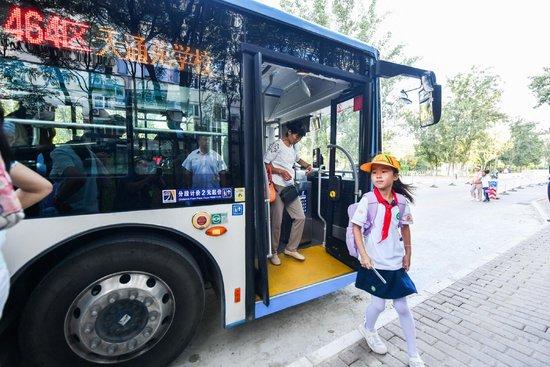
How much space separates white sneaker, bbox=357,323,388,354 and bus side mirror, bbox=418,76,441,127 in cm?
230

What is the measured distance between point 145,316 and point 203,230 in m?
0.75

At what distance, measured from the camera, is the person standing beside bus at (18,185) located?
4.39 feet

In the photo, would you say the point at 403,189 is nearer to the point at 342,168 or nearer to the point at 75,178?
the point at 342,168

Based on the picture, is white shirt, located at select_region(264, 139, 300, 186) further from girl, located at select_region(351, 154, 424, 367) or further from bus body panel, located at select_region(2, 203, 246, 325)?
girl, located at select_region(351, 154, 424, 367)

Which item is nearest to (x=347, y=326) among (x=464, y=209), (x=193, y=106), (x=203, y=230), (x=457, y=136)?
(x=203, y=230)

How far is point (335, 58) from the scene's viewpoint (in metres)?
2.92

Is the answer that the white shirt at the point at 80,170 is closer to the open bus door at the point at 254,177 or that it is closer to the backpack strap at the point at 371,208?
the open bus door at the point at 254,177

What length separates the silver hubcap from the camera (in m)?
1.95

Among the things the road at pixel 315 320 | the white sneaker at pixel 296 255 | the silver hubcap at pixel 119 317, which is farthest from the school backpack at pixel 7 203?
the white sneaker at pixel 296 255

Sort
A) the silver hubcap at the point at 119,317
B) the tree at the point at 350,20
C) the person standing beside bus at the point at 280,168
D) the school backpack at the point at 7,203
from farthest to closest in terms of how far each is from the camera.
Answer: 1. the tree at the point at 350,20
2. the person standing beside bus at the point at 280,168
3. the silver hubcap at the point at 119,317
4. the school backpack at the point at 7,203

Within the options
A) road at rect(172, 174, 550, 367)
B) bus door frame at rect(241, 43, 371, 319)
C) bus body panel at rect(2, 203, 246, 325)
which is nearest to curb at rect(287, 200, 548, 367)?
road at rect(172, 174, 550, 367)

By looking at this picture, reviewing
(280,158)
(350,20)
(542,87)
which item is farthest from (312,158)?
(542,87)

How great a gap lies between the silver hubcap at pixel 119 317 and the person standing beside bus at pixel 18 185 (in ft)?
1.98

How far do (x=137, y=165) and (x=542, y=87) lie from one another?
20.1m
